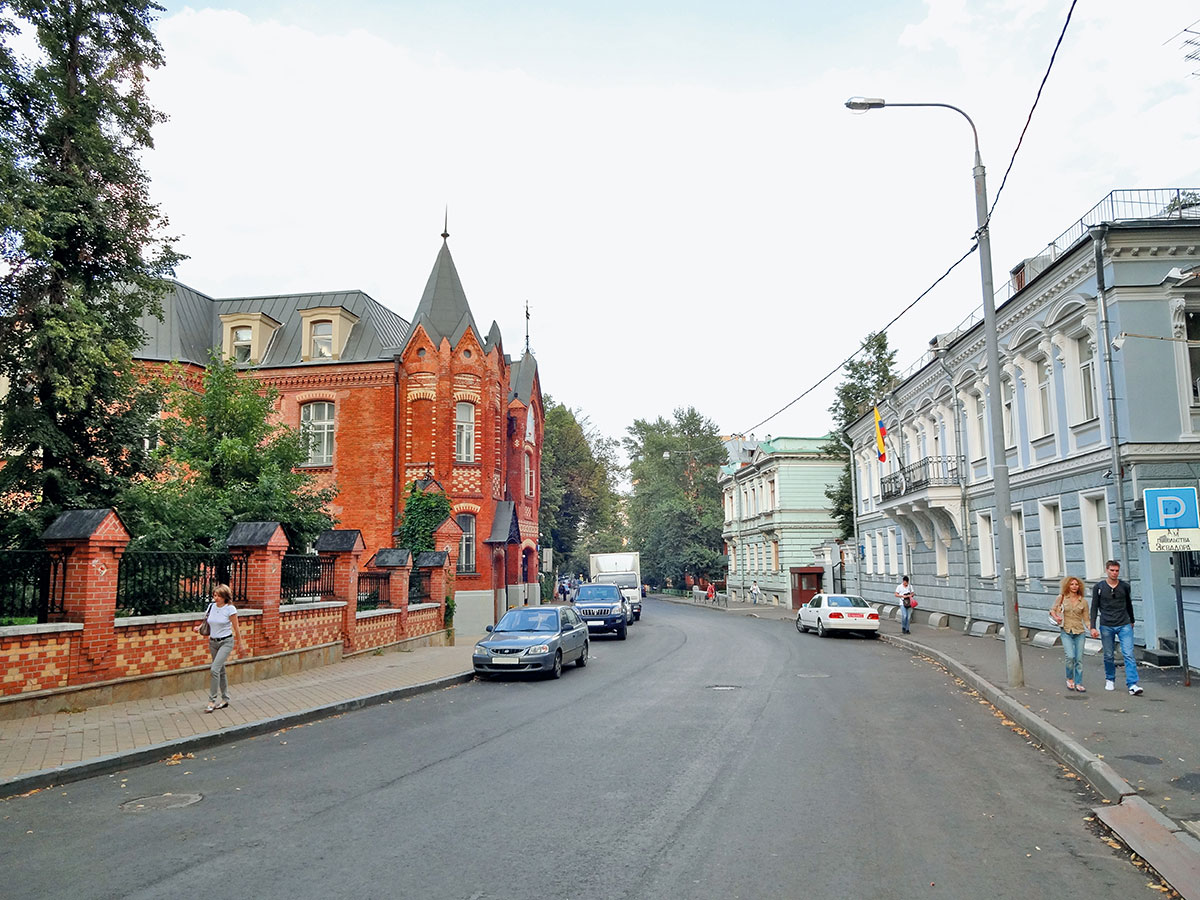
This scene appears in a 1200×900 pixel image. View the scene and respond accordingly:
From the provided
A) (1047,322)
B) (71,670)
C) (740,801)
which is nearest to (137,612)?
(71,670)

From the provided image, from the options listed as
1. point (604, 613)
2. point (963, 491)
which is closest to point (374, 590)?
point (604, 613)

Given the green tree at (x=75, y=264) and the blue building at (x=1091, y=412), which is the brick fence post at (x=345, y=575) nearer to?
the green tree at (x=75, y=264)

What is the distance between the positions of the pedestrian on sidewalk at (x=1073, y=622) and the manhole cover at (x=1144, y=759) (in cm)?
431

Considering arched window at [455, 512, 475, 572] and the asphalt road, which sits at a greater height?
arched window at [455, 512, 475, 572]

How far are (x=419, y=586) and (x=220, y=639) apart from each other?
12471 millimetres

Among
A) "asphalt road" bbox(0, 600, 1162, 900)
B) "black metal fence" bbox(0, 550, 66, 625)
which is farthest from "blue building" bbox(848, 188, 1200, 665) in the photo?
"black metal fence" bbox(0, 550, 66, 625)

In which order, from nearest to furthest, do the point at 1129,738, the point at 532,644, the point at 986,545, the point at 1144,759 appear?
the point at 1144,759
the point at 1129,738
the point at 532,644
the point at 986,545

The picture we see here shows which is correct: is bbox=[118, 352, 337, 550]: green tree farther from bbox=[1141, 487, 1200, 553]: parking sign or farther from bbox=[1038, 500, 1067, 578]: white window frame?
bbox=[1038, 500, 1067, 578]: white window frame

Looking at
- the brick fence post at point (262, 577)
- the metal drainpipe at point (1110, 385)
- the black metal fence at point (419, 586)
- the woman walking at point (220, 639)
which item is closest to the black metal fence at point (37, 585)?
the woman walking at point (220, 639)

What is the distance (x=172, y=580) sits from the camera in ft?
45.2

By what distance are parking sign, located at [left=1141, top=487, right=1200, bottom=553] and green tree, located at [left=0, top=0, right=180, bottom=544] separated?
17.5 m

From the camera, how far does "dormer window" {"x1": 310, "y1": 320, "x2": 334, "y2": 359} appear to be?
34000 millimetres

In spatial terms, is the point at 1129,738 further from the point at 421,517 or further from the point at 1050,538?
the point at 421,517

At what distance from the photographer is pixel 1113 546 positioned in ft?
58.4
